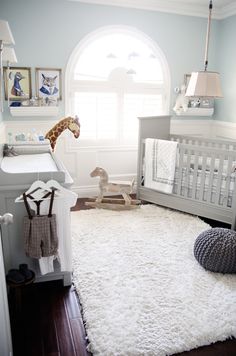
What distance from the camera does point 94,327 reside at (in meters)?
1.65

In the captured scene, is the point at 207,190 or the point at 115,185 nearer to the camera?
the point at 207,190

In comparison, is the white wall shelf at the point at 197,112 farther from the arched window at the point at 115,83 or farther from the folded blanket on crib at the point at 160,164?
the folded blanket on crib at the point at 160,164

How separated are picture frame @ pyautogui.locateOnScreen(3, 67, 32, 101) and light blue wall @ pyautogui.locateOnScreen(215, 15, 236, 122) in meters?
2.47

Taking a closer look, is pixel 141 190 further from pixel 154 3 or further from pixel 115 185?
pixel 154 3

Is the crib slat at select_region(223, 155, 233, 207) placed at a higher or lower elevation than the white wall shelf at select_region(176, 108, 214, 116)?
lower

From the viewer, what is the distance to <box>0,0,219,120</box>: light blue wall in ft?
10.6

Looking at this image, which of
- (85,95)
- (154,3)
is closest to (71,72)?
(85,95)

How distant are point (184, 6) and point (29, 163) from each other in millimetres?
2913

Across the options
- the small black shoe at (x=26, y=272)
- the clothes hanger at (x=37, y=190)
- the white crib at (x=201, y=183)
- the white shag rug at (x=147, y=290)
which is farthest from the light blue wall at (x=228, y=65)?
the small black shoe at (x=26, y=272)

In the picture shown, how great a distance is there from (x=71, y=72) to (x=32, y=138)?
1064mm

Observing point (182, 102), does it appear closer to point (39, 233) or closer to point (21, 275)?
point (39, 233)

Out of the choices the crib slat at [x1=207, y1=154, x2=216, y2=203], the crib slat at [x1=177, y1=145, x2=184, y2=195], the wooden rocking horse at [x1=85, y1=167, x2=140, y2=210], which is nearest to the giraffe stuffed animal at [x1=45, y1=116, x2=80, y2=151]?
the wooden rocking horse at [x1=85, y1=167, x2=140, y2=210]

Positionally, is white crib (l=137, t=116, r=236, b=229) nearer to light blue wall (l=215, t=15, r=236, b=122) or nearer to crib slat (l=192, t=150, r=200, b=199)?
crib slat (l=192, t=150, r=200, b=199)

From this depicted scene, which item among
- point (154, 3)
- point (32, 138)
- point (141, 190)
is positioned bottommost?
point (141, 190)
